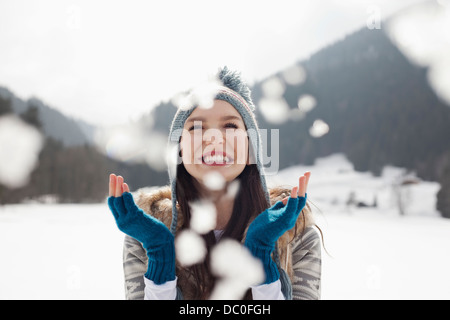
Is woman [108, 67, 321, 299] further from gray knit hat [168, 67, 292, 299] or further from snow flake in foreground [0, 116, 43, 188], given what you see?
snow flake in foreground [0, 116, 43, 188]

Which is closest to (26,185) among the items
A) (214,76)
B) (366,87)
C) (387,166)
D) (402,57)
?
(214,76)

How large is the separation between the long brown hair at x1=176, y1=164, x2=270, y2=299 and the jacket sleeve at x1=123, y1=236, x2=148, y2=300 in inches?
10.2

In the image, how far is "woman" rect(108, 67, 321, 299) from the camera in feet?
4.30

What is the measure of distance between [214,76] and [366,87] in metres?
91.2

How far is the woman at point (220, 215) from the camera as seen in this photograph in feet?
4.30

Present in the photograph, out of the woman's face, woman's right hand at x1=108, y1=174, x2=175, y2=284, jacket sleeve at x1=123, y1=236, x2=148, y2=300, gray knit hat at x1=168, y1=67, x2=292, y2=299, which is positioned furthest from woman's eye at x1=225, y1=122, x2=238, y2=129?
jacket sleeve at x1=123, y1=236, x2=148, y2=300

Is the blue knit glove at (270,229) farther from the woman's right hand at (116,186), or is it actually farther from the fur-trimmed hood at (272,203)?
the woman's right hand at (116,186)

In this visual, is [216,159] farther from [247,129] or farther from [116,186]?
[116,186]

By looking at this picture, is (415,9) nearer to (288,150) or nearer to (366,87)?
(366,87)

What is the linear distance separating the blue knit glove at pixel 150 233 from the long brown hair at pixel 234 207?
0.83 ft

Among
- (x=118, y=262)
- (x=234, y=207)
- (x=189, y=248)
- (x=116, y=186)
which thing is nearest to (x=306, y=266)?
(x=234, y=207)

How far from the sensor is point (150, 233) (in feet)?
4.33

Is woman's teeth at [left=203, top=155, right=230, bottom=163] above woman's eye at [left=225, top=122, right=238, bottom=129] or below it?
below

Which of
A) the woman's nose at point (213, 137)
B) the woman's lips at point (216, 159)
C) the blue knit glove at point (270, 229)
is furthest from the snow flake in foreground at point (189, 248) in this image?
the woman's nose at point (213, 137)
